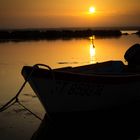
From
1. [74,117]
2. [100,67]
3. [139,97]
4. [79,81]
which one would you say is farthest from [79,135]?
[100,67]

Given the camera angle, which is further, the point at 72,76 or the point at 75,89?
the point at 75,89

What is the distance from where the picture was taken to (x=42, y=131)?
798 cm

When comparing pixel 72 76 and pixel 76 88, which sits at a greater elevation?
pixel 72 76

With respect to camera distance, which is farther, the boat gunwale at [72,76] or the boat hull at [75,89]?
the boat hull at [75,89]

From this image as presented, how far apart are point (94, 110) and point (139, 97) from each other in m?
2.02

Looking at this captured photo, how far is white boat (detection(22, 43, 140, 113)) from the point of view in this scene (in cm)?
771

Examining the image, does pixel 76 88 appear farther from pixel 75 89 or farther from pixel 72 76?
pixel 72 76

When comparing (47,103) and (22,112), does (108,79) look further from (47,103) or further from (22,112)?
(22,112)

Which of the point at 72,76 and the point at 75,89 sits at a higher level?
the point at 72,76

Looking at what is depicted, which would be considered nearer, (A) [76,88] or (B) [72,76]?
(B) [72,76]

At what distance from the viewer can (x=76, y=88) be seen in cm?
802

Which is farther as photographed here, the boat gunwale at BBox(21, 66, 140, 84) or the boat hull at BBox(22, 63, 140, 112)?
the boat hull at BBox(22, 63, 140, 112)

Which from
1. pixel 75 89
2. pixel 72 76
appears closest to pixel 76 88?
pixel 75 89

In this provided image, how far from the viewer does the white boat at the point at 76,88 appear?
7.71m
